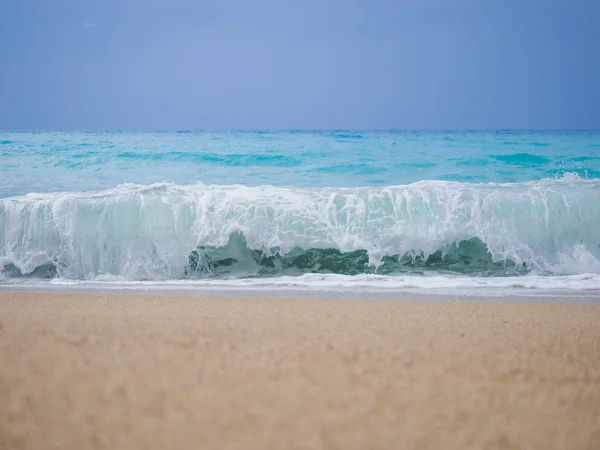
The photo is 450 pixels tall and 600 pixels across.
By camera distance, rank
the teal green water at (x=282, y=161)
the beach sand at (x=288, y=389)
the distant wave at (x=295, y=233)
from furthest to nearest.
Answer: the teal green water at (x=282, y=161) → the distant wave at (x=295, y=233) → the beach sand at (x=288, y=389)

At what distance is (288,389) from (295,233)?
194 inches

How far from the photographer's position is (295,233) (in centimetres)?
610

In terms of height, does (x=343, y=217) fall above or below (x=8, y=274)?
above

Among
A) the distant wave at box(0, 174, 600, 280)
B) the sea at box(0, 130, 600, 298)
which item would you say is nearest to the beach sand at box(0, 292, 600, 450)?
the sea at box(0, 130, 600, 298)

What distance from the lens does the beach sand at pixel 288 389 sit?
983mm

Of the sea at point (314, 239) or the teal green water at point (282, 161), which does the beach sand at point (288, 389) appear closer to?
the sea at point (314, 239)

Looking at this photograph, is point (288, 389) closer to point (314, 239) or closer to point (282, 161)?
point (314, 239)

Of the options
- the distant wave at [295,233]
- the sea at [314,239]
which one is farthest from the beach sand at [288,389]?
the distant wave at [295,233]

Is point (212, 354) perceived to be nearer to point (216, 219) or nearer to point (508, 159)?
point (216, 219)

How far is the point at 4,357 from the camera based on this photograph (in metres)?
1.34

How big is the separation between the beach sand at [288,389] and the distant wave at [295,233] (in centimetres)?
405

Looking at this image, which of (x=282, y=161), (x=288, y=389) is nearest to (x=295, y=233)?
(x=288, y=389)

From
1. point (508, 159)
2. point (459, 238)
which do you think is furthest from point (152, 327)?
point (508, 159)

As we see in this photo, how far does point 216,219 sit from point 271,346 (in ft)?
15.6
